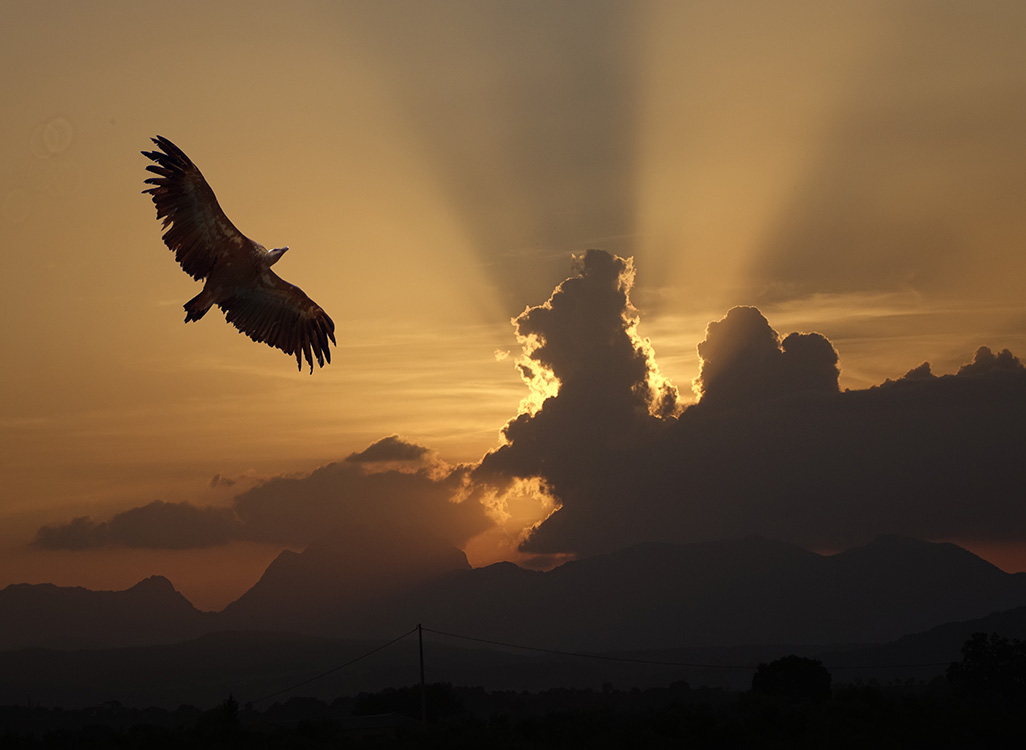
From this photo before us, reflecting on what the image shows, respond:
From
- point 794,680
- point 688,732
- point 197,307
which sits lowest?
point 688,732

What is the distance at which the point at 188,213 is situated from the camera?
21312mm

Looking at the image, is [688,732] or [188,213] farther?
[688,732]

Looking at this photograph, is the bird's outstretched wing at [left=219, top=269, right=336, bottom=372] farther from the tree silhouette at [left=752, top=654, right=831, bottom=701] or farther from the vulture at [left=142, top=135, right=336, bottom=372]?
the tree silhouette at [left=752, top=654, right=831, bottom=701]

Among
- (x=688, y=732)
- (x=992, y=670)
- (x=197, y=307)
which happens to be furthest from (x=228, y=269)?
(x=992, y=670)

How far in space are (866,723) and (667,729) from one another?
1488cm

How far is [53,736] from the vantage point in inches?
3851

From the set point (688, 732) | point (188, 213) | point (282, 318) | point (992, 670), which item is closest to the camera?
point (188, 213)

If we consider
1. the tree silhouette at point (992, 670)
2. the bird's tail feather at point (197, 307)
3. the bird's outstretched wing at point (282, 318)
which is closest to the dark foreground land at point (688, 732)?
the tree silhouette at point (992, 670)

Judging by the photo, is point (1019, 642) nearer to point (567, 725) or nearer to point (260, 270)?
point (567, 725)

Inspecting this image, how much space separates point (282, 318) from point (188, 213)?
3.46 metres

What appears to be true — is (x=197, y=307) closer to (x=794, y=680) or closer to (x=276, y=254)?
(x=276, y=254)

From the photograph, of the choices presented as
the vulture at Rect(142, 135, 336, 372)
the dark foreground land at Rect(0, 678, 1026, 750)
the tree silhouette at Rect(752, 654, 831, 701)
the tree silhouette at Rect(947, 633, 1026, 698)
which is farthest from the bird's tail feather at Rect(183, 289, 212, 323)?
the tree silhouette at Rect(947, 633, 1026, 698)

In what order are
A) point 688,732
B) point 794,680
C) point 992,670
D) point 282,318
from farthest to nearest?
point 992,670, point 794,680, point 688,732, point 282,318

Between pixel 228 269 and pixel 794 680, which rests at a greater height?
pixel 228 269
